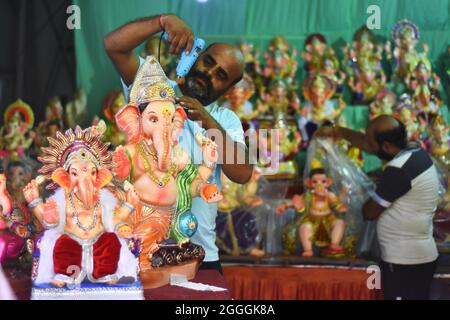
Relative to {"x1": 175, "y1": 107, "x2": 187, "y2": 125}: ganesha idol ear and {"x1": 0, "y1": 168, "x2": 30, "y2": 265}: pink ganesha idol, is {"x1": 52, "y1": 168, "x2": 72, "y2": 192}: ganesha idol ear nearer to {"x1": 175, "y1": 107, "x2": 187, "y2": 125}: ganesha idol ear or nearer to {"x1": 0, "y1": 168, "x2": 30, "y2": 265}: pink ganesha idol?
{"x1": 0, "y1": 168, "x2": 30, "y2": 265}: pink ganesha idol

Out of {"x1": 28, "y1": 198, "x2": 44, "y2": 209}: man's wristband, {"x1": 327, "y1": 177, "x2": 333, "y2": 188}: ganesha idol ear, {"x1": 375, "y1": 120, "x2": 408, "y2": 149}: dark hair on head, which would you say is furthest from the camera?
{"x1": 327, "y1": 177, "x2": 333, "y2": 188}: ganesha idol ear

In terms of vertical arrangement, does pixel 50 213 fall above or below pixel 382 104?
below

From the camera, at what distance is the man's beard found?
194cm

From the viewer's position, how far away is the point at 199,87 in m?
1.95

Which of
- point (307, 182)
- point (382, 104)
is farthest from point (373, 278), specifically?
point (382, 104)

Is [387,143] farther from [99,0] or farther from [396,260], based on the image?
[99,0]

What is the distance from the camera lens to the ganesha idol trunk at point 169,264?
5.84 feet

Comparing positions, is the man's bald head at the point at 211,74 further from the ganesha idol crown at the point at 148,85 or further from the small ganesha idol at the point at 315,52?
the small ganesha idol at the point at 315,52

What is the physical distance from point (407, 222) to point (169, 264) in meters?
1.07

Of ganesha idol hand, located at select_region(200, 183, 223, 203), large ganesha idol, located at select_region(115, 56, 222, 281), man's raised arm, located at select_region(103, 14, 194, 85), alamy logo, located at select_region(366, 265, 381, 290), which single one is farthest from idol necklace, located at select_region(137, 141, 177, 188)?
alamy logo, located at select_region(366, 265, 381, 290)

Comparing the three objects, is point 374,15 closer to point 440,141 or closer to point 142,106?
point 440,141

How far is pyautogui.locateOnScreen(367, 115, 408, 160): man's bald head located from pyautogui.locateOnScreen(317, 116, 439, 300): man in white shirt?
0.05 m

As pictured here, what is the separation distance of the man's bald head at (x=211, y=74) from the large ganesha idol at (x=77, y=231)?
36 cm

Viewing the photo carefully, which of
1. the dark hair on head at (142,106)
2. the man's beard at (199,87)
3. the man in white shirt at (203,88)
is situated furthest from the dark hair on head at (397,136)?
the dark hair on head at (142,106)
